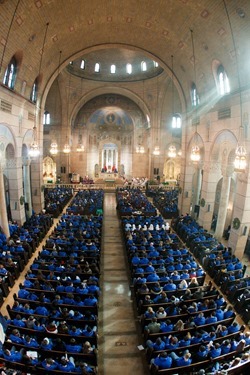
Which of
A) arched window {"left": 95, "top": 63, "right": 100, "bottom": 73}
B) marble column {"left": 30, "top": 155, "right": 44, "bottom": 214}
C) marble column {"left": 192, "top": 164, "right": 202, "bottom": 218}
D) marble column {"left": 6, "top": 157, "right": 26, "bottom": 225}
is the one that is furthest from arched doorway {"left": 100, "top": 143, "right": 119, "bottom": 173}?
marble column {"left": 6, "top": 157, "right": 26, "bottom": 225}

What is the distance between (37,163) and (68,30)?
33.6 ft

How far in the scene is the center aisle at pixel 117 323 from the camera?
25.2 ft

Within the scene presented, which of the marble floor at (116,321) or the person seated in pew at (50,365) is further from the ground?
the person seated in pew at (50,365)

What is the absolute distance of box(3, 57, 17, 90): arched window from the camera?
50.8ft

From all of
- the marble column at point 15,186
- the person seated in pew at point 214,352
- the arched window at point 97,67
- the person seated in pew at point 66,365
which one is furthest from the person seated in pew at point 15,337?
the arched window at point 97,67

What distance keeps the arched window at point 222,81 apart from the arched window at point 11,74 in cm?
1244

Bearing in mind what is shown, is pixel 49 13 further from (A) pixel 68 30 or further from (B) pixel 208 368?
(B) pixel 208 368

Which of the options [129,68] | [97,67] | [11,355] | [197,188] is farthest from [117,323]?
[97,67]

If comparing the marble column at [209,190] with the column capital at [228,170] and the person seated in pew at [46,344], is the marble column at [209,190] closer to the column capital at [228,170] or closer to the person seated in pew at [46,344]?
the column capital at [228,170]

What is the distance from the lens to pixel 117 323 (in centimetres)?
945

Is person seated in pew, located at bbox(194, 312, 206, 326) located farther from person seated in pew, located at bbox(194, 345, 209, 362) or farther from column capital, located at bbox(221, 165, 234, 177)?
column capital, located at bbox(221, 165, 234, 177)

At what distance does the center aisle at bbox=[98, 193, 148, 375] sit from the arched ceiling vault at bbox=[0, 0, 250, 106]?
11598mm

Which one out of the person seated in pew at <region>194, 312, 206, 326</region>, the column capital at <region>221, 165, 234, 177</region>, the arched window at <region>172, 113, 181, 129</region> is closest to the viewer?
the person seated in pew at <region>194, 312, 206, 326</region>

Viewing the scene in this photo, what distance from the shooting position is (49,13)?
14.2 metres
